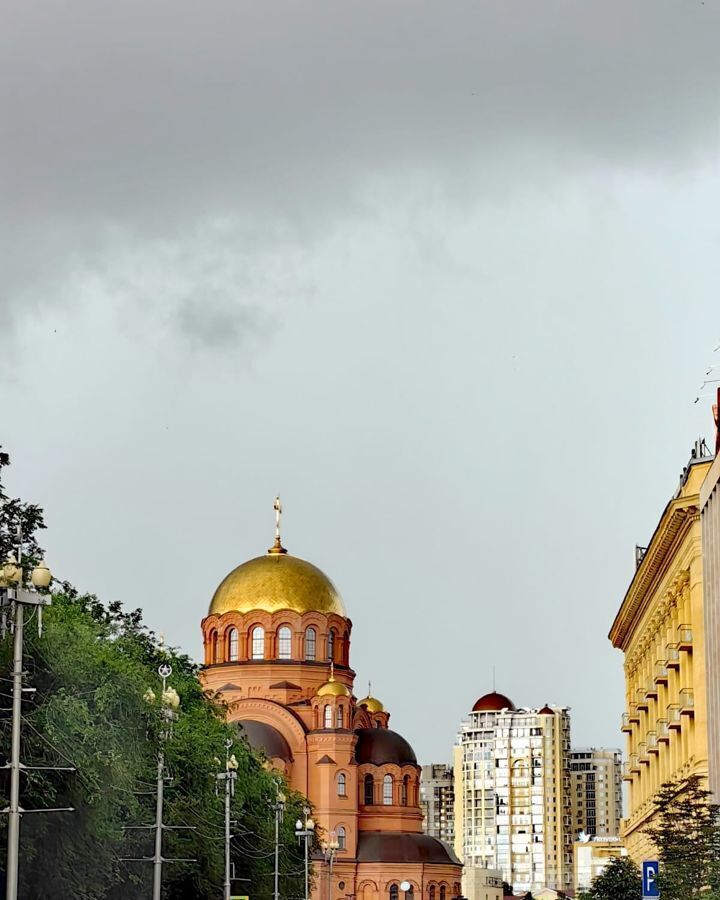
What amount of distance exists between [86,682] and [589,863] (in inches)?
4297

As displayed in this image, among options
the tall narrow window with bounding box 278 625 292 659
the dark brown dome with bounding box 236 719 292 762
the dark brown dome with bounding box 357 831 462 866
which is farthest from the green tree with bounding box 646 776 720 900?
the tall narrow window with bounding box 278 625 292 659

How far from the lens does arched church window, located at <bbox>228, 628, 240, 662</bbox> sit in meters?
97.2

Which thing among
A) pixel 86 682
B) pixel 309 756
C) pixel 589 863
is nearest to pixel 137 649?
pixel 86 682

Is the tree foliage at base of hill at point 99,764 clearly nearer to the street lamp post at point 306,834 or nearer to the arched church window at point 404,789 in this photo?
the street lamp post at point 306,834

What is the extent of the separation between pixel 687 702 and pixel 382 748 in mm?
49616

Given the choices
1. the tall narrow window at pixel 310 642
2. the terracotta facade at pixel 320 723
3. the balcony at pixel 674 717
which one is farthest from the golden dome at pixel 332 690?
the balcony at pixel 674 717

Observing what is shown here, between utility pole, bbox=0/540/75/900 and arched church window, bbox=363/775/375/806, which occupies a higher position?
arched church window, bbox=363/775/375/806

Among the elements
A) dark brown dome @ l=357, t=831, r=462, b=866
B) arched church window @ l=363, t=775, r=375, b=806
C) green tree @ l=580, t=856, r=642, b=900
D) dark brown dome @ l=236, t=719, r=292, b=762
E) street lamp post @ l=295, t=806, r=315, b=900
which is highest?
dark brown dome @ l=236, t=719, r=292, b=762

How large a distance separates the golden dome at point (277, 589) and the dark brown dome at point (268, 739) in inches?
244

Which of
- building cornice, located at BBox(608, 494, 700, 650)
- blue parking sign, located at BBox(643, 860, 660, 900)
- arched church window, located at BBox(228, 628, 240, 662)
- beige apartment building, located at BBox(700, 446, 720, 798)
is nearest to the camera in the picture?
blue parking sign, located at BBox(643, 860, 660, 900)

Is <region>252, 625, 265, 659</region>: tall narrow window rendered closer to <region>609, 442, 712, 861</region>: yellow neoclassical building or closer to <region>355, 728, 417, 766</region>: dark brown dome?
<region>355, 728, 417, 766</region>: dark brown dome

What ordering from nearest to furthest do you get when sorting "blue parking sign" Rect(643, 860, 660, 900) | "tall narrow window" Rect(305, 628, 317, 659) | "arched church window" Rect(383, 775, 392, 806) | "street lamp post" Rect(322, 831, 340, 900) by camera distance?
"blue parking sign" Rect(643, 860, 660, 900), "street lamp post" Rect(322, 831, 340, 900), "tall narrow window" Rect(305, 628, 317, 659), "arched church window" Rect(383, 775, 392, 806)

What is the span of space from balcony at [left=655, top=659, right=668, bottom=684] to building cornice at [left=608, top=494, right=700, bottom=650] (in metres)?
2.67

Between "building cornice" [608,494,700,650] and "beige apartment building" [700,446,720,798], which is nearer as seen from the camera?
"beige apartment building" [700,446,720,798]
